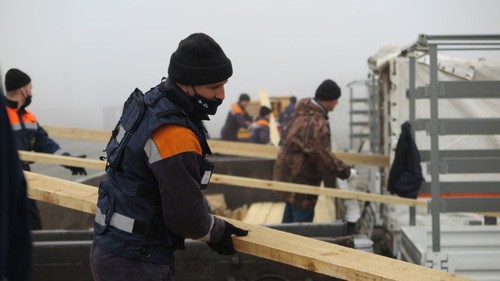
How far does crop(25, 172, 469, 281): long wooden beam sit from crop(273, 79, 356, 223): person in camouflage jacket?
2.24 meters

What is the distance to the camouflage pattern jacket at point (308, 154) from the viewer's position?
15.8 ft

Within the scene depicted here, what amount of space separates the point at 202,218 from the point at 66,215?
3.33 metres

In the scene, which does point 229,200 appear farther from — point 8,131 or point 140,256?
point 8,131

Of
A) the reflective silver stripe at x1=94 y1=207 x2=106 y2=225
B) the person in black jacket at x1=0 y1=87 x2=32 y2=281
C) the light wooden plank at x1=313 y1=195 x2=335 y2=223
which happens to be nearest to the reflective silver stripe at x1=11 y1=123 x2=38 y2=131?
the reflective silver stripe at x1=94 y1=207 x2=106 y2=225

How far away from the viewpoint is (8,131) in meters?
1.16

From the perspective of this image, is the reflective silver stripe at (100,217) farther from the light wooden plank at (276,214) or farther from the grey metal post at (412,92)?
the light wooden plank at (276,214)

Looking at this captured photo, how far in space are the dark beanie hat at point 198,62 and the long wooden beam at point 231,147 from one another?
10.6ft

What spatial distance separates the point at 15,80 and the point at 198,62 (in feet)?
9.46

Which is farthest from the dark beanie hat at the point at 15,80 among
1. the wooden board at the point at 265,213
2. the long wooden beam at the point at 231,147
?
the wooden board at the point at 265,213

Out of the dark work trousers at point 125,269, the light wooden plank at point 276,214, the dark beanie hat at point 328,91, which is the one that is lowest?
the light wooden plank at point 276,214

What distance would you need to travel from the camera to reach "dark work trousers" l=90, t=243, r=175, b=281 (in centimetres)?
219

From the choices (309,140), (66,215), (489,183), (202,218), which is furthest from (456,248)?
(66,215)

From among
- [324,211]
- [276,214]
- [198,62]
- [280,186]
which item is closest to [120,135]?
[198,62]

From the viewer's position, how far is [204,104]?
226 cm
